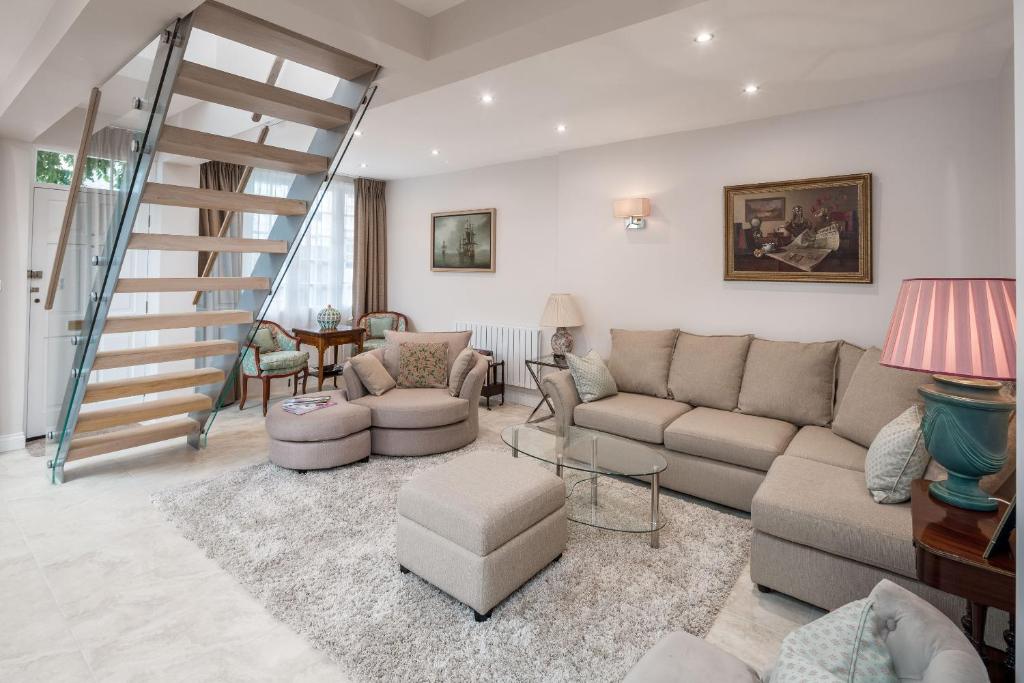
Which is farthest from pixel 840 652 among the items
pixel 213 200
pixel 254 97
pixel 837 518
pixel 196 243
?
pixel 196 243

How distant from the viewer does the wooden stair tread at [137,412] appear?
3.47 meters

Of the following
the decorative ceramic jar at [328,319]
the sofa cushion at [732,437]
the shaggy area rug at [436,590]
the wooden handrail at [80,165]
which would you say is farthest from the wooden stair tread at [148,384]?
the sofa cushion at [732,437]

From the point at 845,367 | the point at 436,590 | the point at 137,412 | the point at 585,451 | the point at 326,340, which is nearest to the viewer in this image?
the point at 436,590

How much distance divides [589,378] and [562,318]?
3.36 feet

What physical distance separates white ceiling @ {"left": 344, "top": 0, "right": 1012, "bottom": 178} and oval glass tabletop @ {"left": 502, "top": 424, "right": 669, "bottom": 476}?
2134mm

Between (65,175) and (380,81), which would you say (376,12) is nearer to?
(380,81)

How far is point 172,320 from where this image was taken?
10.3 ft

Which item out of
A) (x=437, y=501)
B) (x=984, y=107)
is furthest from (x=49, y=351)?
(x=984, y=107)

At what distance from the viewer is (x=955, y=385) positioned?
168cm

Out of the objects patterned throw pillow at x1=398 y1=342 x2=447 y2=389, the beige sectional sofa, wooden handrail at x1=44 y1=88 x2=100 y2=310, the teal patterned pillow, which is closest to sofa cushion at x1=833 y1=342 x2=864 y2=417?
the beige sectional sofa

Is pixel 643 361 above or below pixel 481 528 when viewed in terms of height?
above

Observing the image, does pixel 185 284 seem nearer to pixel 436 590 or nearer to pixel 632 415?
pixel 436 590

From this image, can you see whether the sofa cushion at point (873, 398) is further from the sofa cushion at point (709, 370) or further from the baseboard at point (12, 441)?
the baseboard at point (12, 441)

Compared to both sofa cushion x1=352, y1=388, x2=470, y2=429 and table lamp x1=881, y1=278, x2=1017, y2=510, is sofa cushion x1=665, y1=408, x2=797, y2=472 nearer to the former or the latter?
table lamp x1=881, y1=278, x2=1017, y2=510
